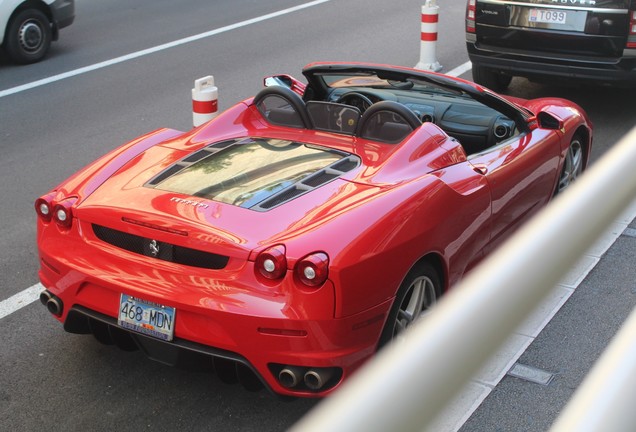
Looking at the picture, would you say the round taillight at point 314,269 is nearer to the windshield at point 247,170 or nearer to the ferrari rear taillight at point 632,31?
the windshield at point 247,170

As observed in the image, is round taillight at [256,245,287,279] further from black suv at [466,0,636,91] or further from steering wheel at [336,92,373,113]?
black suv at [466,0,636,91]

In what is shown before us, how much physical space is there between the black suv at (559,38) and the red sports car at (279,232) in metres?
3.55

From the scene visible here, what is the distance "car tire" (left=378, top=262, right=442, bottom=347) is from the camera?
163 inches

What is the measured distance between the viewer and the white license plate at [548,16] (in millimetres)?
8727

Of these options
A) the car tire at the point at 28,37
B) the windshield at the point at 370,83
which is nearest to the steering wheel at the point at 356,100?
the windshield at the point at 370,83

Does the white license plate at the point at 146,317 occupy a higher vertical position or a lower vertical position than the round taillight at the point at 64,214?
lower

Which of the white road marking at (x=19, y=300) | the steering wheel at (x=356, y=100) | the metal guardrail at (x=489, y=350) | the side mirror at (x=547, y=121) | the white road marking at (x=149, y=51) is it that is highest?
the metal guardrail at (x=489, y=350)

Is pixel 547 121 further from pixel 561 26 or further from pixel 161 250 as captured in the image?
pixel 561 26

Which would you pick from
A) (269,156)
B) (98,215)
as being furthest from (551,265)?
(269,156)

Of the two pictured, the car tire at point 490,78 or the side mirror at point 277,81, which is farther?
the car tire at point 490,78

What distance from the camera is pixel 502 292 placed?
0.98 metres

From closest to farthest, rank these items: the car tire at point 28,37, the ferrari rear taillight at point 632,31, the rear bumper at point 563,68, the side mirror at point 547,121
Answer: the side mirror at point 547,121
the ferrari rear taillight at point 632,31
the rear bumper at point 563,68
the car tire at point 28,37

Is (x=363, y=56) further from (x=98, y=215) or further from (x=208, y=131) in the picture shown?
(x=98, y=215)

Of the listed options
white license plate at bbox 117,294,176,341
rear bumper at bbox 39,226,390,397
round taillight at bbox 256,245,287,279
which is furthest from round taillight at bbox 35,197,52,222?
round taillight at bbox 256,245,287,279
